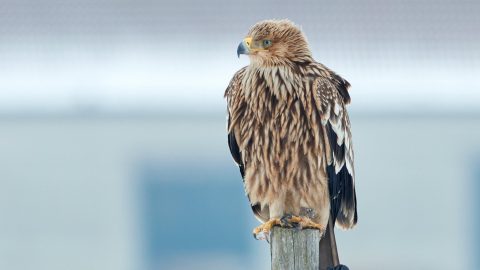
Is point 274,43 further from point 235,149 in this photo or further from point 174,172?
point 174,172

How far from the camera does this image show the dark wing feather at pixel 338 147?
19.6 feet

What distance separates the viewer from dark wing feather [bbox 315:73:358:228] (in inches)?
236

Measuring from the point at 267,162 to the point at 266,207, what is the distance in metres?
0.24

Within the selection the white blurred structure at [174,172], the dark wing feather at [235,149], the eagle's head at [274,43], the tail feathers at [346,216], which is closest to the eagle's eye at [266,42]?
the eagle's head at [274,43]

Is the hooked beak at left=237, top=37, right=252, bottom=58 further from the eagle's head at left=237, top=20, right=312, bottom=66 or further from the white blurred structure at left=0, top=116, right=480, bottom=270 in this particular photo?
the white blurred structure at left=0, top=116, right=480, bottom=270

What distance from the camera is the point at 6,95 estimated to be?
47.6 ft

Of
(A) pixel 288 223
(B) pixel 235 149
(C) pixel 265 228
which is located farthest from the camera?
(B) pixel 235 149

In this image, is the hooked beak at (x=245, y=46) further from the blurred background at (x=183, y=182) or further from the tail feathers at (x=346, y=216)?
the blurred background at (x=183, y=182)

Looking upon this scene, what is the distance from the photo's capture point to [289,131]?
5945mm

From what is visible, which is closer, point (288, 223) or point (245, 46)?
point (288, 223)

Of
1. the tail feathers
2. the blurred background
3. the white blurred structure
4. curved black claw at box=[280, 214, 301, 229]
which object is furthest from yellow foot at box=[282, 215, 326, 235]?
the white blurred structure

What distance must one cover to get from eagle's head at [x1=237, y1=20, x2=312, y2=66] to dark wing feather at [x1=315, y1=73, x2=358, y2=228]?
0.64 feet

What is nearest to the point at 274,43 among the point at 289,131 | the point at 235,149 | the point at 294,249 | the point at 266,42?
the point at 266,42

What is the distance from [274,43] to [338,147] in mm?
567
